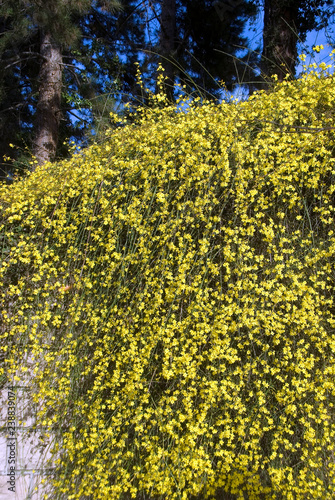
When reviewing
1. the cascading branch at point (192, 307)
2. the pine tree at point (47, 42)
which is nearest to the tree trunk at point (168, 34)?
the pine tree at point (47, 42)

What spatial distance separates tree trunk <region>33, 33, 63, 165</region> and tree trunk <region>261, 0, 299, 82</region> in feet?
9.29

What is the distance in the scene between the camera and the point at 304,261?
2018mm

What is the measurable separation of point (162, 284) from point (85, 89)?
5.02 metres

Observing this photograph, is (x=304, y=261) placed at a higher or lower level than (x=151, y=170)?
lower

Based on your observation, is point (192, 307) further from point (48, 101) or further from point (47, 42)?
point (47, 42)

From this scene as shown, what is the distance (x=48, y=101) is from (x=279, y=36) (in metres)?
3.08

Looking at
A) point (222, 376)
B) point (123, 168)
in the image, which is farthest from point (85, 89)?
point (222, 376)

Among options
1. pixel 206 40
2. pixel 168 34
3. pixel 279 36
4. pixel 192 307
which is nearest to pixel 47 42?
pixel 168 34

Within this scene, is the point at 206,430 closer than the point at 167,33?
Yes

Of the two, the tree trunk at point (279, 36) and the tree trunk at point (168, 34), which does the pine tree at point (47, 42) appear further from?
the tree trunk at point (279, 36)

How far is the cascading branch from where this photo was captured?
1845 millimetres

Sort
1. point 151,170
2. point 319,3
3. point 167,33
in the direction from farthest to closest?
point 167,33 < point 319,3 < point 151,170

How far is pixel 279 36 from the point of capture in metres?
4.14

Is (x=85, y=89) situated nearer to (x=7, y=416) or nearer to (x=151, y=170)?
(x=151, y=170)
